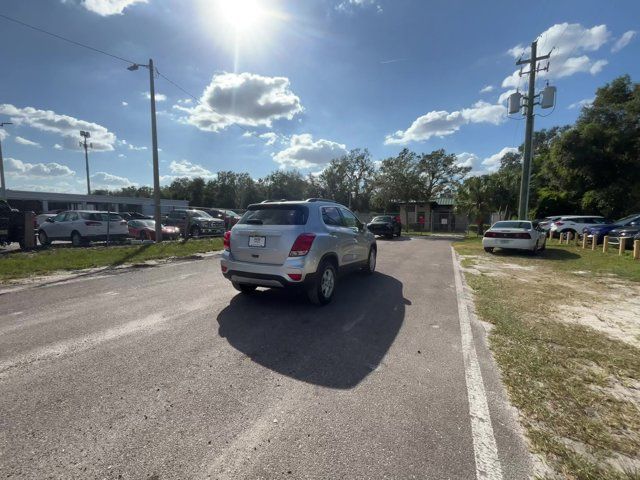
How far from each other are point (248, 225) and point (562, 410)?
15.4 feet

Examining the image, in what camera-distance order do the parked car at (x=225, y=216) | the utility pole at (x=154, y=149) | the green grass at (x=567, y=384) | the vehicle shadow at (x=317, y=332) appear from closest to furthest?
the green grass at (x=567, y=384)
the vehicle shadow at (x=317, y=332)
the utility pole at (x=154, y=149)
the parked car at (x=225, y=216)

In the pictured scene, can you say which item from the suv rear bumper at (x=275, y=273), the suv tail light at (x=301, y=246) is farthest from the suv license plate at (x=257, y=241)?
the suv tail light at (x=301, y=246)

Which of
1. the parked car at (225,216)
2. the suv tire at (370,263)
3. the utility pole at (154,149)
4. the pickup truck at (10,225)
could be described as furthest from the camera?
the parked car at (225,216)

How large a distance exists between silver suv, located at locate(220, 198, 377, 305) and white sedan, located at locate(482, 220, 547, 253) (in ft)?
32.7

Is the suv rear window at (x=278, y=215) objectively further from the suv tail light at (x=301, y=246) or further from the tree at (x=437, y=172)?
the tree at (x=437, y=172)

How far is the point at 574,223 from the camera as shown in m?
21.7

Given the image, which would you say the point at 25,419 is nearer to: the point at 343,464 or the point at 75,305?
the point at 343,464

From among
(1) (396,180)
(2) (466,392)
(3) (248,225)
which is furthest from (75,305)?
(1) (396,180)

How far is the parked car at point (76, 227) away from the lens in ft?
45.5

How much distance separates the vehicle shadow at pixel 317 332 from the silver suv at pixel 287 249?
42 centimetres

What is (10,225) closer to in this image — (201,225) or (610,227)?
(201,225)

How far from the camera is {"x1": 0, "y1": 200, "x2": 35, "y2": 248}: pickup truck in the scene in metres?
12.1

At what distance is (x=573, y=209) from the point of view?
Result: 1244 inches

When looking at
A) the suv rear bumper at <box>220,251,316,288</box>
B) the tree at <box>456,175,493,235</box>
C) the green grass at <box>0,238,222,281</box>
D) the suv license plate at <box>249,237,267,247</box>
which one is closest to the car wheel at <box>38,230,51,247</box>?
the green grass at <box>0,238,222,281</box>
